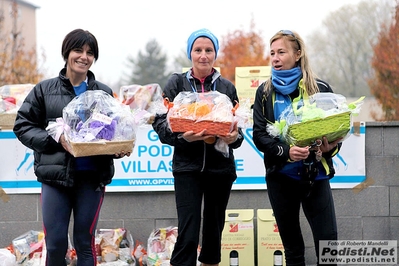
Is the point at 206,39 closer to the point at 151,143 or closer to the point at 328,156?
the point at 328,156

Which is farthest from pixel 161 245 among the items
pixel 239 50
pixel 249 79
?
pixel 239 50

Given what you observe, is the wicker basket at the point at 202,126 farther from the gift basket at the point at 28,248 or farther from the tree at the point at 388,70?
the tree at the point at 388,70

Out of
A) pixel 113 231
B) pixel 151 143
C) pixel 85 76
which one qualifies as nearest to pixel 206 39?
pixel 85 76

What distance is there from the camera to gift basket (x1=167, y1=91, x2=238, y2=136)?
12.2 feet

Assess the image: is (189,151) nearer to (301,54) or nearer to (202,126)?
(202,126)

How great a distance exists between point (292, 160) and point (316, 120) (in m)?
0.32

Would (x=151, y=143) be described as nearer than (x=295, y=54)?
No

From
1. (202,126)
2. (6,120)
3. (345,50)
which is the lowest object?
(202,126)

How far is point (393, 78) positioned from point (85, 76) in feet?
34.7

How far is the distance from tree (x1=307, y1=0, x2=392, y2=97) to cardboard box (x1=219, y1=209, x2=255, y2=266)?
37.7 metres

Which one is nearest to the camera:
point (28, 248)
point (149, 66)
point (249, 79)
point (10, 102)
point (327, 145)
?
point (327, 145)

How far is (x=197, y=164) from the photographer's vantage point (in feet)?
12.9

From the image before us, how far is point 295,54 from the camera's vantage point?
13.2 feet

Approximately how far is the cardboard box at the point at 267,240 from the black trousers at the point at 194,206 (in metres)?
1.50
